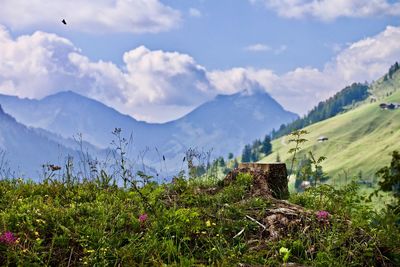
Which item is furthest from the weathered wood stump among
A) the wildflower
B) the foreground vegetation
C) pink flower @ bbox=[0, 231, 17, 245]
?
pink flower @ bbox=[0, 231, 17, 245]

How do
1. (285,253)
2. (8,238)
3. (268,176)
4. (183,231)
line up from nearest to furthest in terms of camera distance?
(8,238)
(285,253)
(183,231)
(268,176)

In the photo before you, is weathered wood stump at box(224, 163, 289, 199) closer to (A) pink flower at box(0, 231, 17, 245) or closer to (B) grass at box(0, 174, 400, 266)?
(B) grass at box(0, 174, 400, 266)

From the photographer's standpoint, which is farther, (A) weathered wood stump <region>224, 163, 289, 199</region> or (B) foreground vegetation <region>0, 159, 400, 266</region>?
(A) weathered wood stump <region>224, 163, 289, 199</region>

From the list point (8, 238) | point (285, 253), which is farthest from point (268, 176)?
point (8, 238)

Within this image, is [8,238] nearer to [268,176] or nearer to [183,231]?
[183,231]

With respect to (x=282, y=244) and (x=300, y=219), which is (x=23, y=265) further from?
(x=300, y=219)

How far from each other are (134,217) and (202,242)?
114cm

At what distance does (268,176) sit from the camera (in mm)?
10578

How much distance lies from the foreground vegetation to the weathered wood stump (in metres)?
1.08

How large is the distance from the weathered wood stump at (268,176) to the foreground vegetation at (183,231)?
1.08m

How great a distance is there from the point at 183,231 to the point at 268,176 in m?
3.64

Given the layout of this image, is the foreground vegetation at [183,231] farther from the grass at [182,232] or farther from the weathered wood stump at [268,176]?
the weathered wood stump at [268,176]

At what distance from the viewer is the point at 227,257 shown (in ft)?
22.1

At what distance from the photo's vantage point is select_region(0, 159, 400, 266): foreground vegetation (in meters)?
6.79
